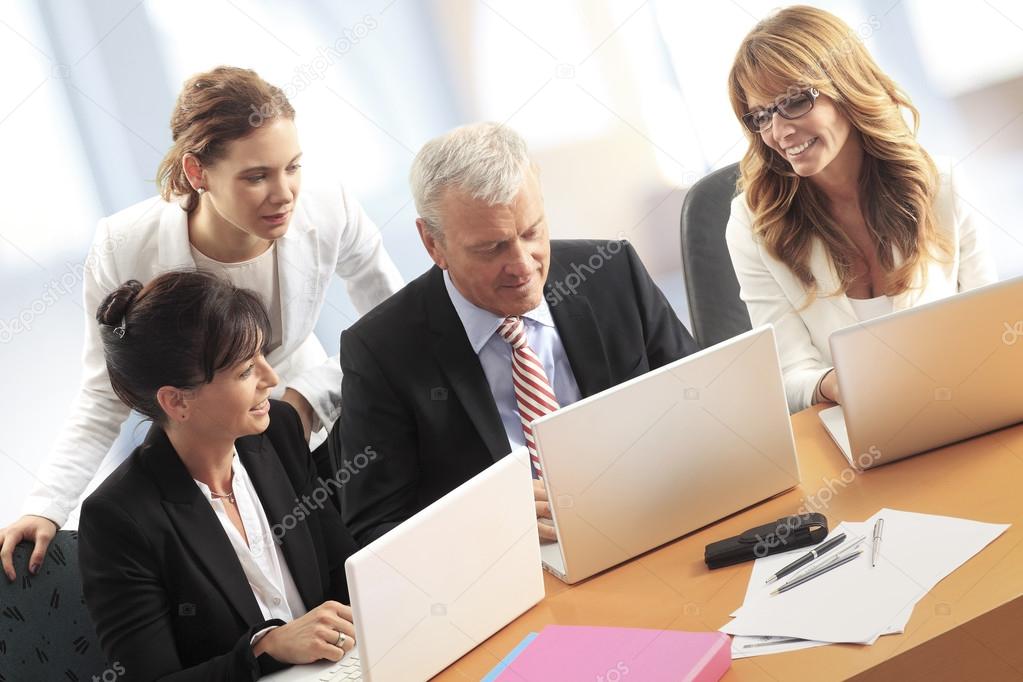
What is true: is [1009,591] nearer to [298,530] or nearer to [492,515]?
[492,515]

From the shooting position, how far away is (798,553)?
1.50 meters

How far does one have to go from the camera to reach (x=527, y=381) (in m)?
2.00

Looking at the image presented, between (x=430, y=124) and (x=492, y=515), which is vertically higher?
(x=430, y=124)

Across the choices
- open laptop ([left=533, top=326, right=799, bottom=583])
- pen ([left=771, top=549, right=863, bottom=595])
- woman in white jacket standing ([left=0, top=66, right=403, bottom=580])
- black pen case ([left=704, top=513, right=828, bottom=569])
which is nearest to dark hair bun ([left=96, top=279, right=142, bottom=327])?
woman in white jacket standing ([left=0, top=66, right=403, bottom=580])

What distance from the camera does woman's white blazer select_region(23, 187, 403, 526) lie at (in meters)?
2.26

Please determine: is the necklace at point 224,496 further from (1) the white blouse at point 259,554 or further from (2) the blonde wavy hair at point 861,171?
(2) the blonde wavy hair at point 861,171

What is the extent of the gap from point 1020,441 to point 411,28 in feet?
8.99

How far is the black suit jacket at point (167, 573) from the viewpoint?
172 cm

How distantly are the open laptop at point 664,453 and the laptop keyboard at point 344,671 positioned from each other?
0.33 metres

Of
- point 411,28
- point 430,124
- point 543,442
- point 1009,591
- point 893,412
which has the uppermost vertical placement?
point 411,28

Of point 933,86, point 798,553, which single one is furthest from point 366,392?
point 933,86

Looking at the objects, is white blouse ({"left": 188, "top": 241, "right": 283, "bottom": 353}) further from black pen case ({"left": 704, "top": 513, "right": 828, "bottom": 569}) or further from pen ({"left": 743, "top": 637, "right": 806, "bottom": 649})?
pen ({"left": 743, "top": 637, "right": 806, "bottom": 649})

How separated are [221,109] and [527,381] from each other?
0.88 m

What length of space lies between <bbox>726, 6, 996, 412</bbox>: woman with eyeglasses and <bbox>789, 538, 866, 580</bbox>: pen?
712 millimetres
